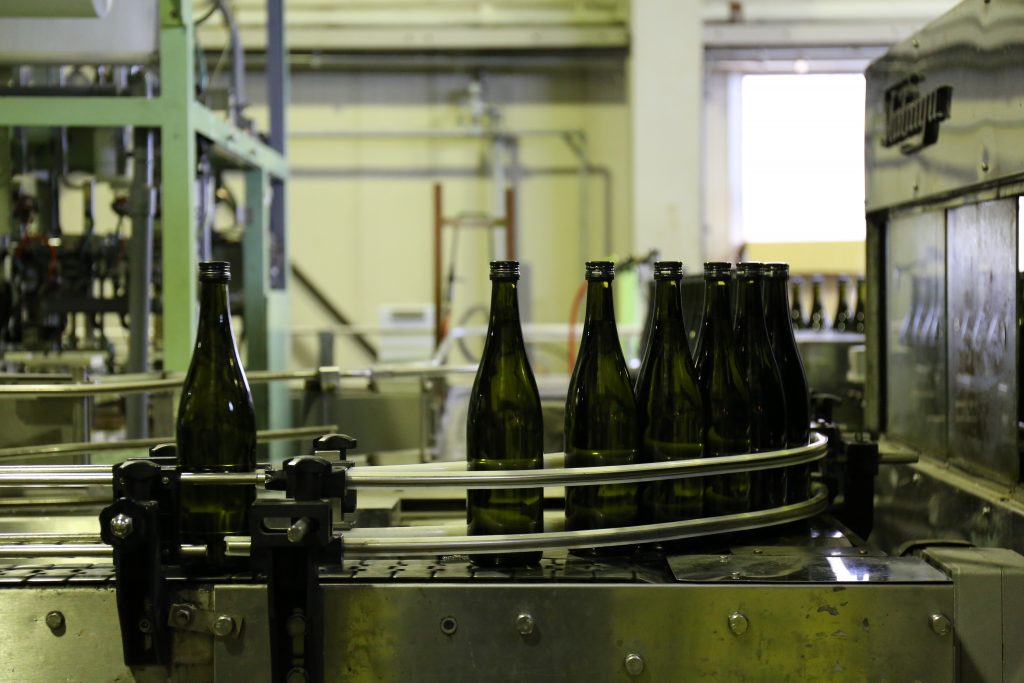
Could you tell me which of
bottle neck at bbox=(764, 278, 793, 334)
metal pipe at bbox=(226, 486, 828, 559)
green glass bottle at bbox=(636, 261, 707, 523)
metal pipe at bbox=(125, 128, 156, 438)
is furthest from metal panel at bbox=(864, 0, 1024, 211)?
metal pipe at bbox=(125, 128, 156, 438)

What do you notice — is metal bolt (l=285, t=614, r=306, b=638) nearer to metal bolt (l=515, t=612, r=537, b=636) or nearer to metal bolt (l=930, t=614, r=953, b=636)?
metal bolt (l=515, t=612, r=537, b=636)

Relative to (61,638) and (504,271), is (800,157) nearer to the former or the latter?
(504,271)

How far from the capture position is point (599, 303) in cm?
77

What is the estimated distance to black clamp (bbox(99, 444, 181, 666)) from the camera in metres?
0.63

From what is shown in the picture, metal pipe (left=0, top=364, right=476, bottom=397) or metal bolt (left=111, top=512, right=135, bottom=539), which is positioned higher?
metal pipe (left=0, top=364, right=476, bottom=397)

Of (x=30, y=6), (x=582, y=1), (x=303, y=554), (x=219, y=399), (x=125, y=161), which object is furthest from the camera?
(x=582, y=1)

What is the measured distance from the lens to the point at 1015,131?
0.82 meters

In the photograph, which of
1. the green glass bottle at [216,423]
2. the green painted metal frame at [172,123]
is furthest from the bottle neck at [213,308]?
the green painted metal frame at [172,123]

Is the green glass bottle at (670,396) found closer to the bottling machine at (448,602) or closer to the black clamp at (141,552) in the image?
the bottling machine at (448,602)

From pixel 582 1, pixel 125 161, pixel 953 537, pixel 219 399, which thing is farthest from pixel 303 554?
pixel 582 1

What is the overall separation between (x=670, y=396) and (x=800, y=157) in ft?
14.7

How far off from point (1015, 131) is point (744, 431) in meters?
0.34

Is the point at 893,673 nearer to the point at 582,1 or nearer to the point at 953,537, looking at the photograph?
the point at 953,537

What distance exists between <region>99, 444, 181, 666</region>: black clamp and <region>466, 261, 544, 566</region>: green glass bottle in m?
0.22
